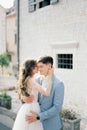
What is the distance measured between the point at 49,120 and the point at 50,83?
0.57 meters

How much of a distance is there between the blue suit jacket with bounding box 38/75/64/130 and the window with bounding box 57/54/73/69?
5.61m

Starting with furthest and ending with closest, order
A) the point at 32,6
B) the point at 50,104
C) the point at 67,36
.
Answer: the point at 32,6 < the point at 67,36 < the point at 50,104

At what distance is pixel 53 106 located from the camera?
374 cm

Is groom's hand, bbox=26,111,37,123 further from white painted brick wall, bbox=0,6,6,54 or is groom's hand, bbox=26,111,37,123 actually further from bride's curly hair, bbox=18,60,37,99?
white painted brick wall, bbox=0,6,6,54

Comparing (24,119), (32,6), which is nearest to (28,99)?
(24,119)

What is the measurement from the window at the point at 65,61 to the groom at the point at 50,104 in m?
5.63

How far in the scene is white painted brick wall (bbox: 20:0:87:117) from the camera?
8.80 m

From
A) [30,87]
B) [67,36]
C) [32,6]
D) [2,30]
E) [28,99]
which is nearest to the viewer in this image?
[30,87]

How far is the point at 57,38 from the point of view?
9844 mm

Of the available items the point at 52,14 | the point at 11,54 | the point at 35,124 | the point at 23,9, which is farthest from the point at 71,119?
the point at 11,54

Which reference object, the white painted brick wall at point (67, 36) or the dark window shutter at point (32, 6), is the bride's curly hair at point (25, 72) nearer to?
the white painted brick wall at point (67, 36)

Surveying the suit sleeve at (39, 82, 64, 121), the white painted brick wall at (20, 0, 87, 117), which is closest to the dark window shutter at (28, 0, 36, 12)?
the white painted brick wall at (20, 0, 87, 117)

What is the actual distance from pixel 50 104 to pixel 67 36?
581cm

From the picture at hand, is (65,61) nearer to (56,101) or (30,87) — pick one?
(30,87)
